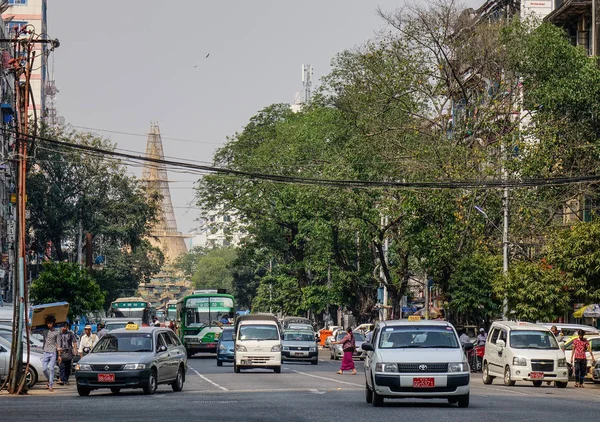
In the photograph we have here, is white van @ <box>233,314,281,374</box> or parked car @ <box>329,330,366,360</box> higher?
white van @ <box>233,314,281,374</box>

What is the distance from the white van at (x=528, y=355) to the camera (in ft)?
116

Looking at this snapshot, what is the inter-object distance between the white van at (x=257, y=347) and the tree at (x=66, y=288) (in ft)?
54.5

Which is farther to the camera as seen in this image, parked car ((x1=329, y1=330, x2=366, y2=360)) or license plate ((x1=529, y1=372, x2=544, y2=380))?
parked car ((x1=329, y1=330, x2=366, y2=360))

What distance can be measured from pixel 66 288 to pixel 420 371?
3773cm

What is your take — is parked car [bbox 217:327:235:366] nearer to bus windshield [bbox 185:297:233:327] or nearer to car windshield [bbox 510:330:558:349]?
bus windshield [bbox 185:297:233:327]

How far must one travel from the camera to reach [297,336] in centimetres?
5672

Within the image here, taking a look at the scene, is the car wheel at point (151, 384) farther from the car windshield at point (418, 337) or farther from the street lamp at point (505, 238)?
the street lamp at point (505, 238)

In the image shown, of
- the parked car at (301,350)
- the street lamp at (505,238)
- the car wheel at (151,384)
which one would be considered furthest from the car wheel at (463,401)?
the parked car at (301,350)

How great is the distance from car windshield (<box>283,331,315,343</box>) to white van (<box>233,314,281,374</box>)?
13383 mm

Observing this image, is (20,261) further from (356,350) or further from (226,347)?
(356,350)

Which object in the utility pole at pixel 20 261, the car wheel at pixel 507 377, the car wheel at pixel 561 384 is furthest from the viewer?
the car wheel at pixel 561 384

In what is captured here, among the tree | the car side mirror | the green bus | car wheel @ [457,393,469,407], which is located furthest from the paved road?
the green bus

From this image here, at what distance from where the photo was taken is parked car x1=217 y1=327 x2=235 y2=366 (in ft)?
166

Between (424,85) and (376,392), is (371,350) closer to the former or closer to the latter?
(376,392)
